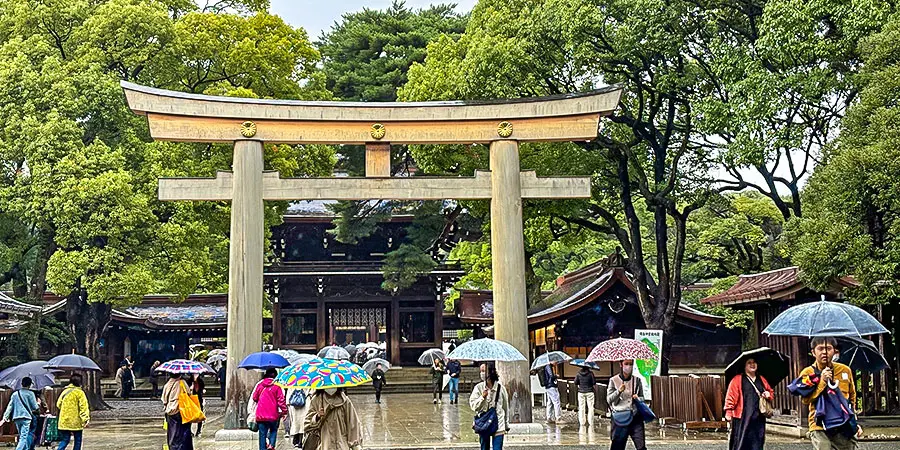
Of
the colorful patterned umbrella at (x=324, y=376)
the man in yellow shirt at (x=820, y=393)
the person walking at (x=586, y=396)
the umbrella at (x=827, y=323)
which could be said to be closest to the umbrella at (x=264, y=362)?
the colorful patterned umbrella at (x=324, y=376)

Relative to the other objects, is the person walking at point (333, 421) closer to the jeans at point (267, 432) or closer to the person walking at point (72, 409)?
the jeans at point (267, 432)

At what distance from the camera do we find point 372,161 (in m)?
19.9

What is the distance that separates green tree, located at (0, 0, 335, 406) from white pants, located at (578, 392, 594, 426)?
476 inches

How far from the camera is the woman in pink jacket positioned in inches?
540

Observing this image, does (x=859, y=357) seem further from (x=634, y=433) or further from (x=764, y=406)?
(x=764, y=406)

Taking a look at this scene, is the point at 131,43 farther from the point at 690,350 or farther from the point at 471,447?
the point at 690,350

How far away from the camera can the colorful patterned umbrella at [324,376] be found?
9508mm

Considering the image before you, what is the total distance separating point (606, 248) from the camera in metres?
49.1

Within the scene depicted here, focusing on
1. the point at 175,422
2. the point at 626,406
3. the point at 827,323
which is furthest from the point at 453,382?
the point at 827,323

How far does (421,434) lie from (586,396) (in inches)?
149

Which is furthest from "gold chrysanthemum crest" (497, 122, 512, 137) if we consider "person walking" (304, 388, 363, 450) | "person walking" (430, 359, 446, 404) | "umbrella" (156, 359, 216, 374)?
"person walking" (430, 359, 446, 404)

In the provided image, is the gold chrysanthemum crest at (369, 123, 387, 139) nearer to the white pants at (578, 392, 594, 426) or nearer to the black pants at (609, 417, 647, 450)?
the white pants at (578, 392, 594, 426)

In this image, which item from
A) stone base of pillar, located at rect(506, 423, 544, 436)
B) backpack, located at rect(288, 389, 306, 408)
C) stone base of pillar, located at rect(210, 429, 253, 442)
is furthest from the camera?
stone base of pillar, located at rect(506, 423, 544, 436)

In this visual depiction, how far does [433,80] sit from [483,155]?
304 cm
